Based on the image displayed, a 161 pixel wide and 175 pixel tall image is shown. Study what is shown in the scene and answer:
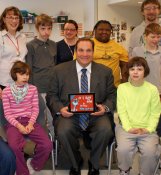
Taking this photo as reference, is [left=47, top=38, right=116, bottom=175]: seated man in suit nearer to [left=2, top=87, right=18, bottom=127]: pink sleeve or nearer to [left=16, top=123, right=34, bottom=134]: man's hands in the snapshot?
[left=16, top=123, right=34, bottom=134]: man's hands

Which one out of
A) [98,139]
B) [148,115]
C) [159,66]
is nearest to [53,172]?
[98,139]

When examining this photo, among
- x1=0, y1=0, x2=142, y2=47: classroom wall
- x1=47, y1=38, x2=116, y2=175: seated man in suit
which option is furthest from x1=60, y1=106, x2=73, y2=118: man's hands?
x1=0, y1=0, x2=142, y2=47: classroom wall

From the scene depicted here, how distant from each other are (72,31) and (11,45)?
855mm

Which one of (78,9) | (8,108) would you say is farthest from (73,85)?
(78,9)

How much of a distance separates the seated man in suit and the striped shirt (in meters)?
0.18

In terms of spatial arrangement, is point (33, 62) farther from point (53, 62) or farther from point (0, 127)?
point (0, 127)

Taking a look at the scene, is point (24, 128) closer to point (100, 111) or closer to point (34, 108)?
point (34, 108)

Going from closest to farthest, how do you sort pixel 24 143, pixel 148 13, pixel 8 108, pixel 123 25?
1. pixel 24 143
2. pixel 8 108
3. pixel 148 13
4. pixel 123 25

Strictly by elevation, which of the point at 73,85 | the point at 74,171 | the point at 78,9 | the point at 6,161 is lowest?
the point at 74,171

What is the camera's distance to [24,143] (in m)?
2.56

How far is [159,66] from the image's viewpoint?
123 inches

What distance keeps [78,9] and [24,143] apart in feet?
16.5

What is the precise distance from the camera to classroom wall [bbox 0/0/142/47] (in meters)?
6.65

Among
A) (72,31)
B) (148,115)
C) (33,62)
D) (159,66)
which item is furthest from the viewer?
(72,31)
